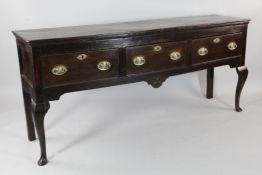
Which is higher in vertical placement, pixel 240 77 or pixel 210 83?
pixel 240 77

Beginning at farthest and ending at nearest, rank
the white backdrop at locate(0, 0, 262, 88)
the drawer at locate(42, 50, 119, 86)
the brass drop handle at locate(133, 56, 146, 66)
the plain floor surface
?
the white backdrop at locate(0, 0, 262, 88) → the brass drop handle at locate(133, 56, 146, 66) → the plain floor surface → the drawer at locate(42, 50, 119, 86)

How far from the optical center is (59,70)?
200 cm

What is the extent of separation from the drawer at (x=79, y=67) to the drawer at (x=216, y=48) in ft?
1.93

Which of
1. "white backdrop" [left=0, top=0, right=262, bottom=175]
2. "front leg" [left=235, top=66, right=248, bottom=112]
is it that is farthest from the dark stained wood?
"front leg" [left=235, top=66, right=248, bottom=112]

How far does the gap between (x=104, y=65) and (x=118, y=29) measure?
0.27 metres

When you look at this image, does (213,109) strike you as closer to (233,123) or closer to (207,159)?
(233,123)

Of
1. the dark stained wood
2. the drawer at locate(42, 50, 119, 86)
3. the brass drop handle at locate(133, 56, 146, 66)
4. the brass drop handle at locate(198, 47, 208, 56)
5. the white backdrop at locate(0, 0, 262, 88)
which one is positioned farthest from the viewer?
the dark stained wood

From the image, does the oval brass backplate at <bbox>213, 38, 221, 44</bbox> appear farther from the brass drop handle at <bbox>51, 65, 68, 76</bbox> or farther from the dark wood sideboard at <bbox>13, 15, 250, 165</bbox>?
the brass drop handle at <bbox>51, 65, 68, 76</bbox>

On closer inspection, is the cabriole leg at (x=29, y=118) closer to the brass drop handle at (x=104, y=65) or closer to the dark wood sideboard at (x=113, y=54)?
the dark wood sideboard at (x=113, y=54)

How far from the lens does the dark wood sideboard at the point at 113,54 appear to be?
199 cm

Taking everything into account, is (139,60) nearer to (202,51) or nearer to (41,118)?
(202,51)

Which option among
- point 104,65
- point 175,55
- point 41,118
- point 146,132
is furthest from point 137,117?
point 41,118

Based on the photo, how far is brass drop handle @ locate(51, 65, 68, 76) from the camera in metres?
1.99

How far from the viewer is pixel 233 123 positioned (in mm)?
2631
